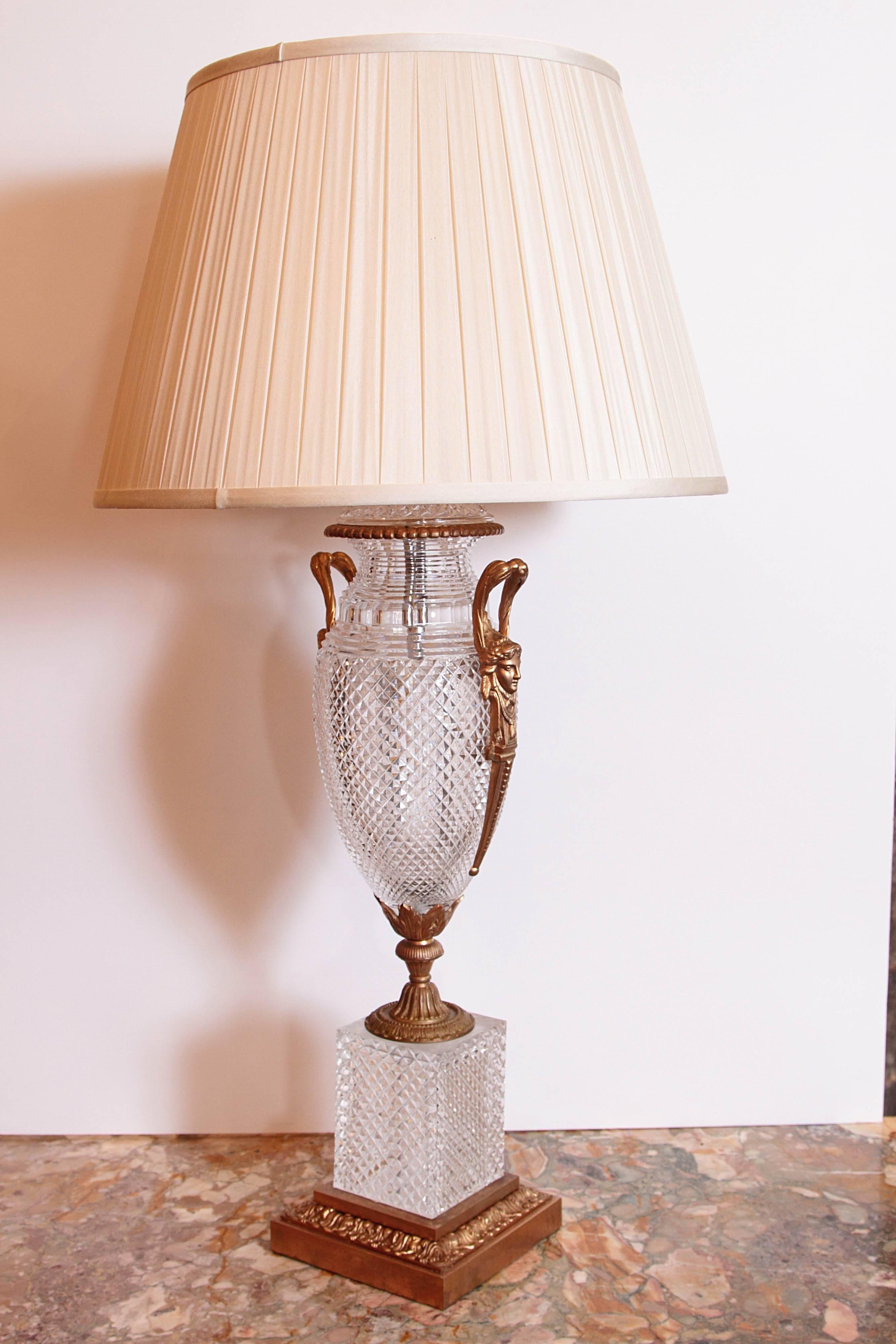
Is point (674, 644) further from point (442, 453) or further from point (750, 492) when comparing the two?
point (442, 453)

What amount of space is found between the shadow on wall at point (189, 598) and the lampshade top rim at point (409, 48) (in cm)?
43

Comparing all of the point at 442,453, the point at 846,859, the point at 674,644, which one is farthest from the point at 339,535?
the point at 846,859

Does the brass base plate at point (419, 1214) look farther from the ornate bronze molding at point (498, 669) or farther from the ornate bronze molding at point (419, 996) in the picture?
the ornate bronze molding at point (498, 669)

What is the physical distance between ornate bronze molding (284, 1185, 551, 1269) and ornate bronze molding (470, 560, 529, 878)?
1.24 feet

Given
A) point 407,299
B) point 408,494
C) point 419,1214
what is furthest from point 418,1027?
point 407,299

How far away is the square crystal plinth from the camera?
112 cm

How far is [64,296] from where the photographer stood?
1.32m

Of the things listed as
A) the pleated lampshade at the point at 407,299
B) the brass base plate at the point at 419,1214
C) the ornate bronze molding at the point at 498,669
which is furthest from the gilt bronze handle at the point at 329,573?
the brass base plate at the point at 419,1214

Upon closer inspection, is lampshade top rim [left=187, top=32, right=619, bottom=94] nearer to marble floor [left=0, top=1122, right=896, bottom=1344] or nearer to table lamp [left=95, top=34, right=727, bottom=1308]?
table lamp [left=95, top=34, right=727, bottom=1308]

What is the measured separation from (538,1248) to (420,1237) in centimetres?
13

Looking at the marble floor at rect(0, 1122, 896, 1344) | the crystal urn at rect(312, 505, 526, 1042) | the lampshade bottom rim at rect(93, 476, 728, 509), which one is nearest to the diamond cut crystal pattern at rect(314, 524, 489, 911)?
the crystal urn at rect(312, 505, 526, 1042)

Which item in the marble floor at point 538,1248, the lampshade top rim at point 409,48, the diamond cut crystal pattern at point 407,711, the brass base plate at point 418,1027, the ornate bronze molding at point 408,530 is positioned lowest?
the marble floor at point 538,1248

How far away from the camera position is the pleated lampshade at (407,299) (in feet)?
2.79

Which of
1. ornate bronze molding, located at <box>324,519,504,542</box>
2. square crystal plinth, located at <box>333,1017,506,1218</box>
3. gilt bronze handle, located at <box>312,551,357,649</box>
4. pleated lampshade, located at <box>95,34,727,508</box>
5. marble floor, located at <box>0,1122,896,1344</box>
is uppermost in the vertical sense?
pleated lampshade, located at <box>95,34,727,508</box>
